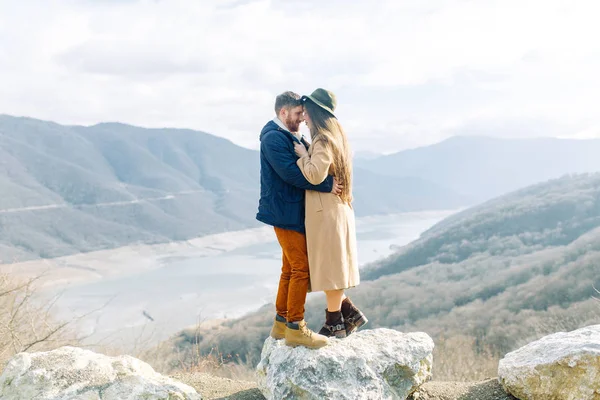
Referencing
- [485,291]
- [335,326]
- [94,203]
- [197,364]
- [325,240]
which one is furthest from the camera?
[94,203]

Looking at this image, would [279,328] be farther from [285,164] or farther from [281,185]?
[285,164]

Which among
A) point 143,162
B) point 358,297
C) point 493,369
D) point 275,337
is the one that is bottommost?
point 358,297

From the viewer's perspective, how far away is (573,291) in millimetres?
20984

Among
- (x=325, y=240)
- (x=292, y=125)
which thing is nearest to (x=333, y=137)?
(x=292, y=125)

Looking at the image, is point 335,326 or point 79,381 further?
point 335,326

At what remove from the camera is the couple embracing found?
166 inches

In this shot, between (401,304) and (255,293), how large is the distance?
34.2 meters

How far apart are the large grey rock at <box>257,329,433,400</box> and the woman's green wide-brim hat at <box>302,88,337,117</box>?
1990 mm

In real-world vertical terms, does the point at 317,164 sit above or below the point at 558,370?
above

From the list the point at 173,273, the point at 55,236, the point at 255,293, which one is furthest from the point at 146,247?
the point at 255,293

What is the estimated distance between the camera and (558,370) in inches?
175

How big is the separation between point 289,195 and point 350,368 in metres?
1.50

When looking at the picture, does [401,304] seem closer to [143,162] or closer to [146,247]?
[146,247]

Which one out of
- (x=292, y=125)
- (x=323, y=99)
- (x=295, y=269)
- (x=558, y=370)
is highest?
(x=323, y=99)
